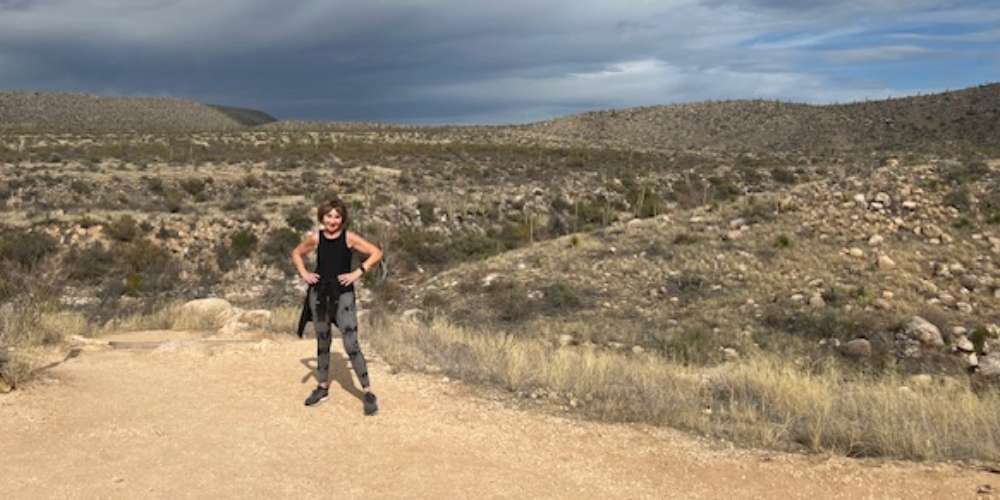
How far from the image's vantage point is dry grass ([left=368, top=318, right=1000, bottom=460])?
241 inches

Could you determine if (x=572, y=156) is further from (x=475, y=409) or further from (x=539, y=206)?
(x=475, y=409)

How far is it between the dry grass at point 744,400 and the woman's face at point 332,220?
2369 millimetres

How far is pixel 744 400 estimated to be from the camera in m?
7.75

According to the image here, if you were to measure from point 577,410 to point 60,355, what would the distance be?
21.3 ft

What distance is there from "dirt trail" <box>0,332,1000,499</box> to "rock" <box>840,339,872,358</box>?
7205 millimetres

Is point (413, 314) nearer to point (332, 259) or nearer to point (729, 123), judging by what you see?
point (332, 259)

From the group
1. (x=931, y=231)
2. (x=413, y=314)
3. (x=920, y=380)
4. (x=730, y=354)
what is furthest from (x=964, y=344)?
(x=413, y=314)

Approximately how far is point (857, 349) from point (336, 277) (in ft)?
30.7

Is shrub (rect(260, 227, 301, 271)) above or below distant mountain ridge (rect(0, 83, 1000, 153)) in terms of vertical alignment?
below

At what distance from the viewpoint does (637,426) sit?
22.1 ft

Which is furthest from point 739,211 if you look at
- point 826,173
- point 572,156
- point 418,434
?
point 572,156

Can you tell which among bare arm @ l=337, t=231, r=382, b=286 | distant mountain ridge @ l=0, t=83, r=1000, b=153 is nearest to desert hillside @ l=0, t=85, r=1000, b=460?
bare arm @ l=337, t=231, r=382, b=286

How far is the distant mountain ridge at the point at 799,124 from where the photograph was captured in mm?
64438

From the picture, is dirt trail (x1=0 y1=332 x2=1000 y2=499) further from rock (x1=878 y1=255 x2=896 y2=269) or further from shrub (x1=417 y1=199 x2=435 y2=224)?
shrub (x1=417 y1=199 x2=435 y2=224)
